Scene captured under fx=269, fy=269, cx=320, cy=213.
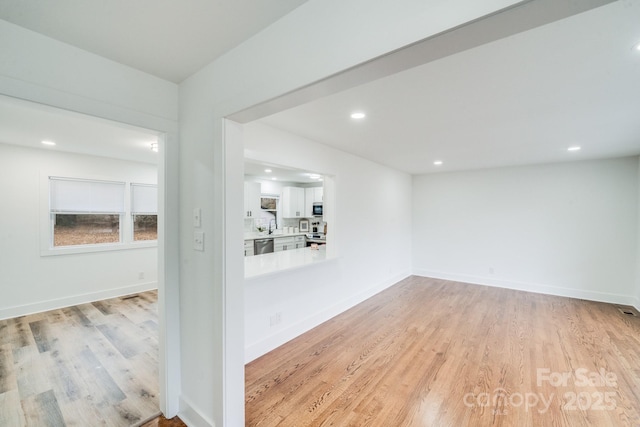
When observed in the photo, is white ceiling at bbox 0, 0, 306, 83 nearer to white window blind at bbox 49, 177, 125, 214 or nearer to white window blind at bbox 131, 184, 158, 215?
white window blind at bbox 49, 177, 125, 214

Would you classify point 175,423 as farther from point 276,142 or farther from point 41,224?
point 41,224

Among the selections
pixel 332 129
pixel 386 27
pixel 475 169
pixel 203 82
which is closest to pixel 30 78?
pixel 203 82

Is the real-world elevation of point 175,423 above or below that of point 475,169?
below

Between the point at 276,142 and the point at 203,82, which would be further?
the point at 276,142

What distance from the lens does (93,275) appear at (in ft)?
14.4

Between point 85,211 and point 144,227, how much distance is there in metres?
0.91

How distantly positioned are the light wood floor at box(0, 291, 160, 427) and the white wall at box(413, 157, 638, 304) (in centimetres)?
544

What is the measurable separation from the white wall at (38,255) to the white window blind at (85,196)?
0.11 metres

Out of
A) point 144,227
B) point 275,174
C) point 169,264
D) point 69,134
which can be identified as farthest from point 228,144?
point 275,174

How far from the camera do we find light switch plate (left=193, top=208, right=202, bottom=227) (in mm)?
1776

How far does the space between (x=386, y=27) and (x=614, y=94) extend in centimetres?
225

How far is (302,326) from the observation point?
10.7 ft

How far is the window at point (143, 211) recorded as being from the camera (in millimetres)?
4906

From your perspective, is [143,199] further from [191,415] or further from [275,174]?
[191,415]
